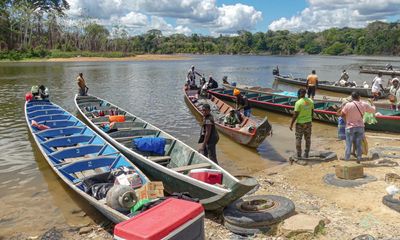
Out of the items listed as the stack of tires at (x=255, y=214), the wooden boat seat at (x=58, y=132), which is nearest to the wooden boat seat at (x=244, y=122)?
the wooden boat seat at (x=58, y=132)

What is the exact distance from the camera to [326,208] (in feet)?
24.1

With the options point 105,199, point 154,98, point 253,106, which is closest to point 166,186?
point 105,199

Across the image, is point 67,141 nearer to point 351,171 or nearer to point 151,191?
point 151,191

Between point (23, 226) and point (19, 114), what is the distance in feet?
44.3

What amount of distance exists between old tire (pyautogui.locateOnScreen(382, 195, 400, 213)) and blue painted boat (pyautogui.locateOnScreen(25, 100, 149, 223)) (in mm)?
4837

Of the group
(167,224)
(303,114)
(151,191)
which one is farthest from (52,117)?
(167,224)

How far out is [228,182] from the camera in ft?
24.6

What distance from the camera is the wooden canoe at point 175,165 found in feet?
22.1

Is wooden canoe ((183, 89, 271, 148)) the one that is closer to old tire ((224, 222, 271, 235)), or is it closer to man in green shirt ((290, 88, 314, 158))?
man in green shirt ((290, 88, 314, 158))

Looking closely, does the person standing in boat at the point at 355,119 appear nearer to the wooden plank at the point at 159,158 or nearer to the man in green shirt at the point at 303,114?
the man in green shirt at the point at 303,114

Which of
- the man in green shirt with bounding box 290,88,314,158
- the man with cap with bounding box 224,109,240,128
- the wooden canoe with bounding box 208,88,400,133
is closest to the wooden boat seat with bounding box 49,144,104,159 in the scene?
the man with cap with bounding box 224,109,240,128

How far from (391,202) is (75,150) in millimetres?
7965

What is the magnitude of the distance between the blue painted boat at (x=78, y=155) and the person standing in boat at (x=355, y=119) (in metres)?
5.53

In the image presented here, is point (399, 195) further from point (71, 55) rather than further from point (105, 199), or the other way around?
point (71, 55)
